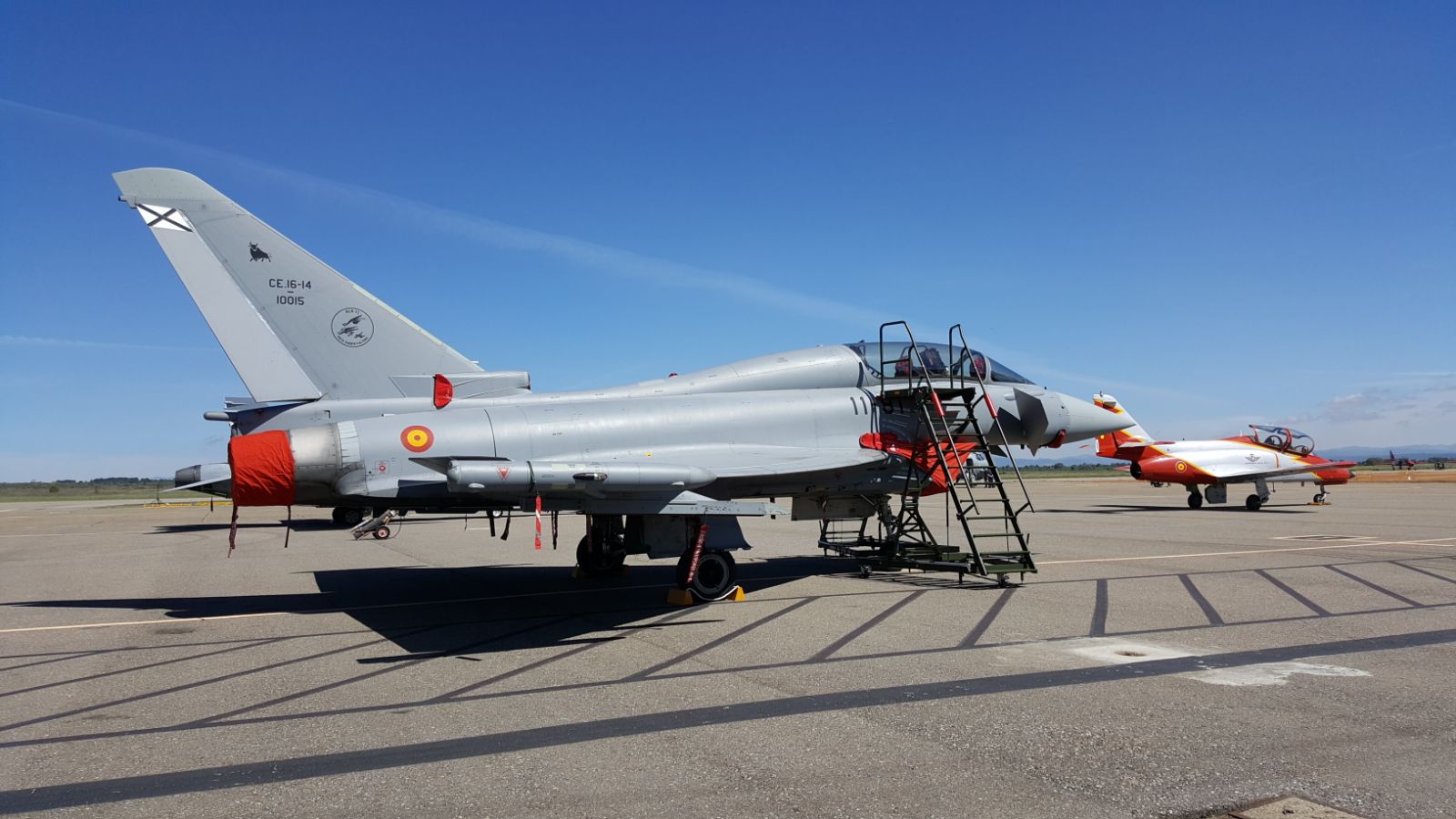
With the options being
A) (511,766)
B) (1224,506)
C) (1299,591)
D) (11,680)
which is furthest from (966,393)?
(1224,506)

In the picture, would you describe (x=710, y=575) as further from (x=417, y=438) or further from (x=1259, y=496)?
(x=1259, y=496)

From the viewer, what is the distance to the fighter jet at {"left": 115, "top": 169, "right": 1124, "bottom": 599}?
371 inches

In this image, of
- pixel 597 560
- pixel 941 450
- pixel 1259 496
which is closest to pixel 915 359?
pixel 941 450

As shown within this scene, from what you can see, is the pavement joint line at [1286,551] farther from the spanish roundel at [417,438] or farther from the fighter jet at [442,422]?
the spanish roundel at [417,438]

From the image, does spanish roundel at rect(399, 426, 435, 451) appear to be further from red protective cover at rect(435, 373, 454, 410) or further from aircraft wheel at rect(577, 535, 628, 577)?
aircraft wheel at rect(577, 535, 628, 577)

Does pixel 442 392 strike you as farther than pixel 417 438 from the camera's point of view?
Yes

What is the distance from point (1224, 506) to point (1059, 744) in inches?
1284

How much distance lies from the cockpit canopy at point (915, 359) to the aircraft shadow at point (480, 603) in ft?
11.1

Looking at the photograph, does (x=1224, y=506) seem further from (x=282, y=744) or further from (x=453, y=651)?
(x=282, y=744)

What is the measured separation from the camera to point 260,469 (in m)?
9.15

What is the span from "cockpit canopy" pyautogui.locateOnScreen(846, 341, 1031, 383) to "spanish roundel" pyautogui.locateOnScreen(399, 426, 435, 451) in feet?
20.8

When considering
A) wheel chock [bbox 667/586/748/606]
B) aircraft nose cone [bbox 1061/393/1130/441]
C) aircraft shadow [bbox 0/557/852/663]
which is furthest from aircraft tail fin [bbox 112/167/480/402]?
aircraft nose cone [bbox 1061/393/1130/441]

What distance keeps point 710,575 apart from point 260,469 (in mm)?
5211

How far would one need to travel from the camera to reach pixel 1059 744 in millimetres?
5199
